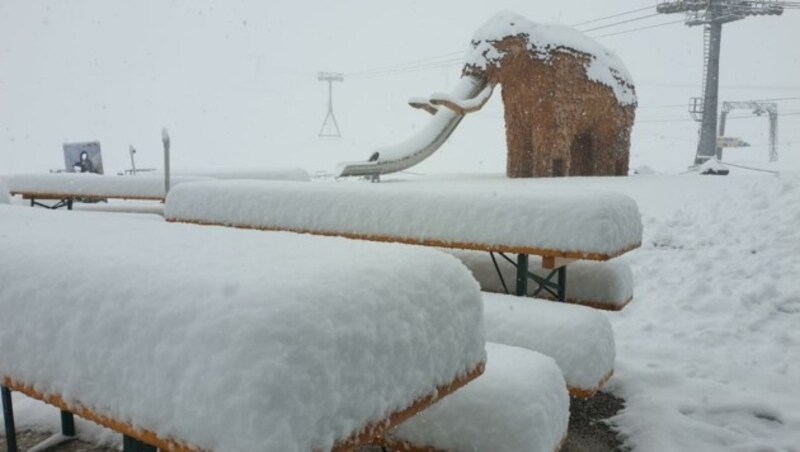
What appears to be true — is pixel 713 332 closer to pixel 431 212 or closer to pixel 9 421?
pixel 431 212

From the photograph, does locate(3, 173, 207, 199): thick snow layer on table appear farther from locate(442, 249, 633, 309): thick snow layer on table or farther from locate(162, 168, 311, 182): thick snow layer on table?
locate(442, 249, 633, 309): thick snow layer on table

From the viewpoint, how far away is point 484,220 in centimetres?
381

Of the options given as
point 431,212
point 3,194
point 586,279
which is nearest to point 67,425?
point 3,194

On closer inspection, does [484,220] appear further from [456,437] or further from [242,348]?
[242,348]

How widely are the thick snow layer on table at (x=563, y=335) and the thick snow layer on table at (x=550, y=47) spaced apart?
504 inches

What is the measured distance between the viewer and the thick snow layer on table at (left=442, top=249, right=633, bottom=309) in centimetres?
440

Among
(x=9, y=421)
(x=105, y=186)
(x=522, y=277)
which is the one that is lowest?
(x=9, y=421)

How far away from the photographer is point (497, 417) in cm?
239

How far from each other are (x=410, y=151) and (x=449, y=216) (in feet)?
45.3

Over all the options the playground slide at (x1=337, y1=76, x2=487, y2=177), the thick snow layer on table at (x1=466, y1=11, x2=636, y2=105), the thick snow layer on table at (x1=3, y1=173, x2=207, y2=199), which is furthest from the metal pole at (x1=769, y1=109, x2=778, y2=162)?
the thick snow layer on table at (x1=3, y1=173, x2=207, y2=199)

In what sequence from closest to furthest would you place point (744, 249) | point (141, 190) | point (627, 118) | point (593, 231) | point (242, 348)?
1. point (242, 348)
2. point (593, 231)
3. point (744, 249)
4. point (141, 190)
5. point (627, 118)

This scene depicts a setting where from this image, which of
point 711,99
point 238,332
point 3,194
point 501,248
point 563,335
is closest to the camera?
point 238,332

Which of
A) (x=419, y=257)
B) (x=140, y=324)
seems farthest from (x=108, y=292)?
(x=419, y=257)

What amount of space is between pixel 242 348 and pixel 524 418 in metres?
1.47
